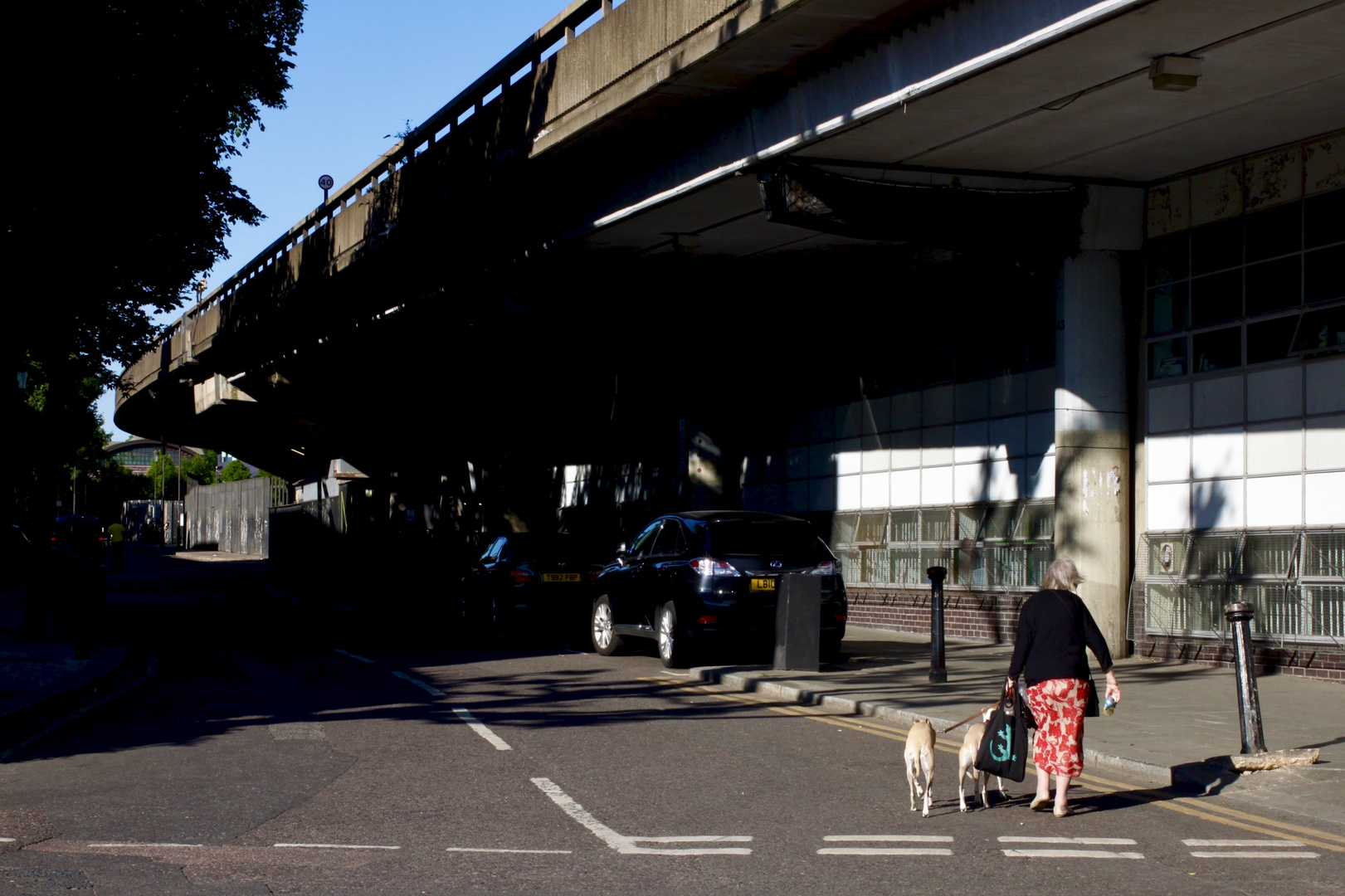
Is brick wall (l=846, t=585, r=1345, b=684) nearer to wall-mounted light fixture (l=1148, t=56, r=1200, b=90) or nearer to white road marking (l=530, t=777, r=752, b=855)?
wall-mounted light fixture (l=1148, t=56, r=1200, b=90)

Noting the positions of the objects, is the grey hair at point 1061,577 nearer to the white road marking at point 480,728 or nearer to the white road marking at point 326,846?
the white road marking at point 326,846

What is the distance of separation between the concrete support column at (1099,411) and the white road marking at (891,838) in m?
9.55

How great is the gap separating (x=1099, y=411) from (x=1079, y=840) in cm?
987

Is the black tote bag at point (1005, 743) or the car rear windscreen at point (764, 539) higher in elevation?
the car rear windscreen at point (764, 539)

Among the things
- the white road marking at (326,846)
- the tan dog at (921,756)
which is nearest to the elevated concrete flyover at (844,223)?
the tan dog at (921,756)

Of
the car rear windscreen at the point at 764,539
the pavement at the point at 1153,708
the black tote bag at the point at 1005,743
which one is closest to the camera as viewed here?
the black tote bag at the point at 1005,743

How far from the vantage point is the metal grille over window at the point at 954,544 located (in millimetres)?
17469

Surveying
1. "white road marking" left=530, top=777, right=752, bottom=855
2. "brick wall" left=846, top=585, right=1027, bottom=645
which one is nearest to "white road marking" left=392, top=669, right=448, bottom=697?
"white road marking" left=530, top=777, right=752, bottom=855

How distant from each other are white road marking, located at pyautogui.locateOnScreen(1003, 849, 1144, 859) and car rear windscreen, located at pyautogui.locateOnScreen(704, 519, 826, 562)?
8.18 m

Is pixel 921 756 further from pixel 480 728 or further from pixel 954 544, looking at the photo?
pixel 954 544

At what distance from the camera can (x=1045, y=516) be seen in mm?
17234

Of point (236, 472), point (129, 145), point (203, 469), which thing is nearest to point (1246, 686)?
point (129, 145)

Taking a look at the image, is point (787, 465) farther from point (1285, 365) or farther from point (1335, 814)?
point (1335, 814)

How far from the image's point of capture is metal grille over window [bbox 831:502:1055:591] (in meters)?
17.5
